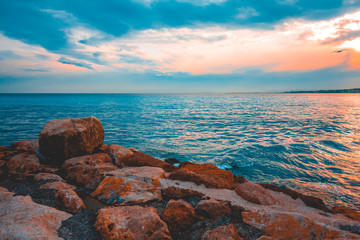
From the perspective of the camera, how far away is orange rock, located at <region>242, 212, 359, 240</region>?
2.95 meters

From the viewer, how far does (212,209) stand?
3.62m

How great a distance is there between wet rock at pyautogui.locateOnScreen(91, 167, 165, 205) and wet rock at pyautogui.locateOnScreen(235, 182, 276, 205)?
206 centimetres

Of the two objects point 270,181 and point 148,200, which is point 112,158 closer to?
point 148,200

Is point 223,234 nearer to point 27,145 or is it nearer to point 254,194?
point 254,194

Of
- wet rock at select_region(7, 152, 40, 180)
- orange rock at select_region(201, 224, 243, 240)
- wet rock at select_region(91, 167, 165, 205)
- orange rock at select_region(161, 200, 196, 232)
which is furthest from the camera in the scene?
wet rock at select_region(7, 152, 40, 180)

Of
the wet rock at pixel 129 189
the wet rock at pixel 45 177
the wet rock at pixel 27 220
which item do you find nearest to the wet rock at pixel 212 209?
the wet rock at pixel 129 189

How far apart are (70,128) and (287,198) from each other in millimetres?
7431

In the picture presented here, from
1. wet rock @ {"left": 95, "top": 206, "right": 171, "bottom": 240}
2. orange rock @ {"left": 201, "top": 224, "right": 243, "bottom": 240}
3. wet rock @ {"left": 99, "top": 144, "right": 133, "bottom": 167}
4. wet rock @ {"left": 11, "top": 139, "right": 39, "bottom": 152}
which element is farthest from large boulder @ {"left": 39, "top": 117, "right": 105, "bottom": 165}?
orange rock @ {"left": 201, "top": 224, "right": 243, "bottom": 240}

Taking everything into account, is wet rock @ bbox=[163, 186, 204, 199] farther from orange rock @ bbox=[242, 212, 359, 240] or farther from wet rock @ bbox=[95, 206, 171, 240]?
orange rock @ bbox=[242, 212, 359, 240]

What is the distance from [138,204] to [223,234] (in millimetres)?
2040

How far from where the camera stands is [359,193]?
618 cm

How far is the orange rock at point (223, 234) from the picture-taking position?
2.95 m

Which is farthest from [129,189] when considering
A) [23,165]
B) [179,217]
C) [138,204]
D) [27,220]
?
[23,165]

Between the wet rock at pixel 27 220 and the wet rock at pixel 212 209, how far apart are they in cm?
261
